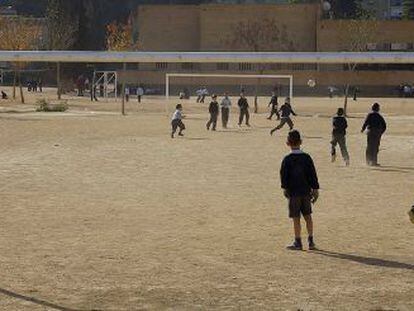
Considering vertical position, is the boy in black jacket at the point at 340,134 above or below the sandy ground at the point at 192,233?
above

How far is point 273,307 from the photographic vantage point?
727 centimetres

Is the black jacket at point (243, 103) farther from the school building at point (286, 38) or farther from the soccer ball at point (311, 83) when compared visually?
the school building at point (286, 38)

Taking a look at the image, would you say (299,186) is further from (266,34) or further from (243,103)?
(266,34)

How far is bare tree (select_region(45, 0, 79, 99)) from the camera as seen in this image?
71.7 m

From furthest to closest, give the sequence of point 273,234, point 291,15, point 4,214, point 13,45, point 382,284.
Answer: point 291,15 < point 13,45 < point 4,214 < point 273,234 < point 382,284

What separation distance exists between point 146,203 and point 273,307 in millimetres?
6578

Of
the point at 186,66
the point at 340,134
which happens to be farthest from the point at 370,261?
the point at 186,66

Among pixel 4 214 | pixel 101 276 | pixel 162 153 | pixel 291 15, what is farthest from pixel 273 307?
pixel 291 15

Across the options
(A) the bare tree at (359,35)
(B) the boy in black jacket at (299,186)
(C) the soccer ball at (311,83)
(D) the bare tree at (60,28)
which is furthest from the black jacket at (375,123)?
(A) the bare tree at (359,35)

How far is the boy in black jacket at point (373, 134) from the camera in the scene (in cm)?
1959

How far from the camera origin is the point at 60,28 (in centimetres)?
7300

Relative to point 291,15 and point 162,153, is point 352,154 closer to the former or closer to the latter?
point 162,153

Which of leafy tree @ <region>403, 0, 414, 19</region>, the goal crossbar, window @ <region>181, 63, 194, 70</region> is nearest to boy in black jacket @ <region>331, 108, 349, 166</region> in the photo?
the goal crossbar

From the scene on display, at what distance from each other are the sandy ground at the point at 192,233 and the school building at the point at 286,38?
56.4 meters
